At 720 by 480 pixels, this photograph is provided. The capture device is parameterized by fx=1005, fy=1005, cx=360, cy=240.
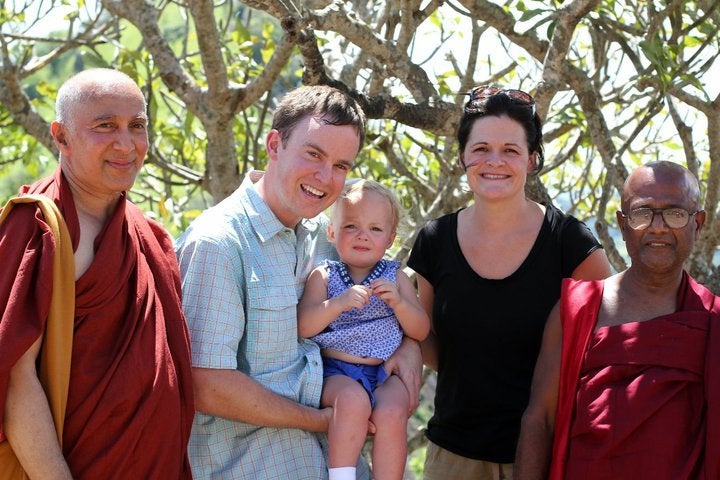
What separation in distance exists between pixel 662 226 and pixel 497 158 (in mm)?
747

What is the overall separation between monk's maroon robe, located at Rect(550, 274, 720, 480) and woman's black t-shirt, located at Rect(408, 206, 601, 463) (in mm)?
450

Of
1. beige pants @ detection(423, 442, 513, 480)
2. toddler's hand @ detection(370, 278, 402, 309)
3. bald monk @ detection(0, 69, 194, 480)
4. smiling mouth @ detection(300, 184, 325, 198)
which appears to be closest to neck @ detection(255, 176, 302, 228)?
smiling mouth @ detection(300, 184, 325, 198)

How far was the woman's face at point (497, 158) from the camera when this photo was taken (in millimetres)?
3729

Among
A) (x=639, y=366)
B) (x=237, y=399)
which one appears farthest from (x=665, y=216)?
(x=237, y=399)

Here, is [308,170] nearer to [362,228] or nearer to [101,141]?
[362,228]

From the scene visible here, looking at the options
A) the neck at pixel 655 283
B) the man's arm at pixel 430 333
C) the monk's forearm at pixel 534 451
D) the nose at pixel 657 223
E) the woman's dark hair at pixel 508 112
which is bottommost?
the monk's forearm at pixel 534 451

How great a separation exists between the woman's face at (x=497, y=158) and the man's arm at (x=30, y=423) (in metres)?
1.75

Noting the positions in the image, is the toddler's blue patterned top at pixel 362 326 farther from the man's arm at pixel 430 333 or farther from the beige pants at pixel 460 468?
the beige pants at pixel 460 468

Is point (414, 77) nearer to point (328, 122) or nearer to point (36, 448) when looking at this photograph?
point (328, 122)

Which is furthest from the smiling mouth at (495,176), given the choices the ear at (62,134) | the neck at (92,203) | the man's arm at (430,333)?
the ear at (62,134)

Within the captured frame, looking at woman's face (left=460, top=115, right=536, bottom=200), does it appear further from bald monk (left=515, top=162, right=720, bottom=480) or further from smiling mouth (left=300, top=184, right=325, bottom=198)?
smiling mouth (left=300, top=184, right=325, bottom=198)

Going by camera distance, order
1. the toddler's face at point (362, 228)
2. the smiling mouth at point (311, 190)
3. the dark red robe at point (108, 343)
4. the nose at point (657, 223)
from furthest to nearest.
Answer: the toddler's face at point (362, 228) → the smiling mouth at point (311, 190) → the nose at point (657, 223) → the dark red robe at point (108, 343)

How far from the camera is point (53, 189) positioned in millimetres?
2885

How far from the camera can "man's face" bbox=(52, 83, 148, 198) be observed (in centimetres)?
290
